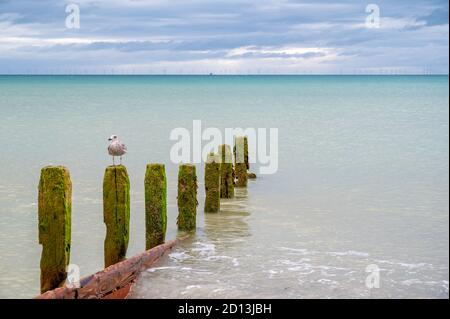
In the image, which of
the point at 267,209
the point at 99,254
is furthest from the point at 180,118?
the point at 99,254

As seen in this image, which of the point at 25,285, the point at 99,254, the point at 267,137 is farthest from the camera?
the point at 267,137

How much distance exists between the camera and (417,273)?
11.3m

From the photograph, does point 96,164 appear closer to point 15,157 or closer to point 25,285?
point 15,157

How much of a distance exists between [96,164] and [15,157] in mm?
3772

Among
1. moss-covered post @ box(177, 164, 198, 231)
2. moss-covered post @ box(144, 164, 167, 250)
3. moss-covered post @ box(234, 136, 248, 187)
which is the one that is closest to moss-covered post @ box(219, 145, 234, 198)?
moss-covered post @ box(234, 136, 248, 187)

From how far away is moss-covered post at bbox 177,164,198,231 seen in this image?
12.5 m

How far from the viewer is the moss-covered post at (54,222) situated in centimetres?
911

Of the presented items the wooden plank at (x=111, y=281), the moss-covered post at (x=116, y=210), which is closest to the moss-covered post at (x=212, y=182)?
the wooden plank at (x=111, y=281)

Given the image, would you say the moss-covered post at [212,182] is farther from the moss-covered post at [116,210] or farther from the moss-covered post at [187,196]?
the moss-covered post at [116,210]

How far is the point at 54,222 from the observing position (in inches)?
362

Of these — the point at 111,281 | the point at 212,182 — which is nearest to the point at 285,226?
the point at 212,182

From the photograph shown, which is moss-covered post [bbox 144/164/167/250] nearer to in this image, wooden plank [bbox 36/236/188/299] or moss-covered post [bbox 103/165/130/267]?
wooden plank [bbox 36/236/188/299]

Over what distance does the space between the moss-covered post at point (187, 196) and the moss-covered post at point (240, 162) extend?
5676 mm
